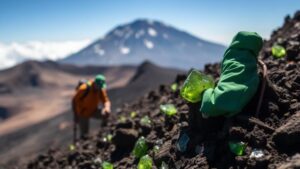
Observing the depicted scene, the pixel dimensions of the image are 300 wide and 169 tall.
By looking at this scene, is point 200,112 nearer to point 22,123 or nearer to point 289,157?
point 289,157

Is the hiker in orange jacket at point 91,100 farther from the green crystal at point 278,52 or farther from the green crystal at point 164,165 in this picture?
the green crystal at point 164,165

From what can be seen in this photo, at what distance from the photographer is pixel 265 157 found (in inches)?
157

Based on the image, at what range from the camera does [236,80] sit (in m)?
4.44

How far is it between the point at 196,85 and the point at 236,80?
0.47m

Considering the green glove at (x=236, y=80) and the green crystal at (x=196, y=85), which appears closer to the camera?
the green glove at (x=236, y=80)

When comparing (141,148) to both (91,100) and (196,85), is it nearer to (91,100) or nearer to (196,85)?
(196,85)

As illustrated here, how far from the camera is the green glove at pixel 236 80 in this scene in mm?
4344

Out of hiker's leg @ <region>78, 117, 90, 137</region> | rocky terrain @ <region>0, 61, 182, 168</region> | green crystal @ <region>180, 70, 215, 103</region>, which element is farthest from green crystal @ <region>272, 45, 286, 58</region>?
rocky terrain @ <region>0, 61, 182, 168</region>

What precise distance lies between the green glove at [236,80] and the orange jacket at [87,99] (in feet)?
15.9

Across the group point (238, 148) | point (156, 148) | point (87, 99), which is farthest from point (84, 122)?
point (238, 148)

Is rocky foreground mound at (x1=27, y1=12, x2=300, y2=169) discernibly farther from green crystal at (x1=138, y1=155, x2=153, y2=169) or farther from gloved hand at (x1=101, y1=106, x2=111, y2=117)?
gloved hand at (x1=101, y1=106, x2=111, y2=117)

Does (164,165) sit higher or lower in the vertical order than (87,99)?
lower

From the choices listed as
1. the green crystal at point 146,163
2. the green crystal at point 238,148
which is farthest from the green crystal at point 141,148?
the green crystal at point 238,148

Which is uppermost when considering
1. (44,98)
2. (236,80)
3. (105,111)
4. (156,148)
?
(44,98)
